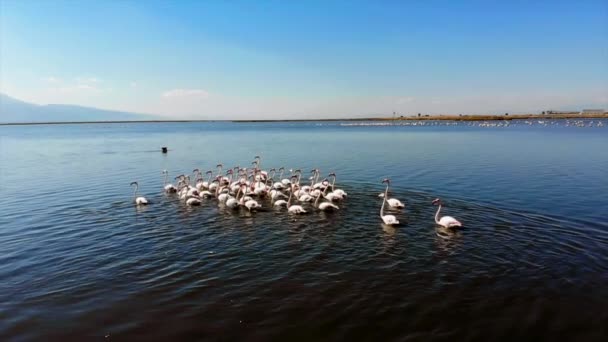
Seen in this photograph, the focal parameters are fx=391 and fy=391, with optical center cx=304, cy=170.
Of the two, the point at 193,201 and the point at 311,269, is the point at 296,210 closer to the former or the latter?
the point at 193,201

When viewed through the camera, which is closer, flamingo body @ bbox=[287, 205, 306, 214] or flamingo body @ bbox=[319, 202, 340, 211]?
flamingo body @ bbox=[287, 205, 306, 214]

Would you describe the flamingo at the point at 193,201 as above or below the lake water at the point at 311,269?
above

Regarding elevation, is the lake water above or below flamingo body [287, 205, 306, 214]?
below

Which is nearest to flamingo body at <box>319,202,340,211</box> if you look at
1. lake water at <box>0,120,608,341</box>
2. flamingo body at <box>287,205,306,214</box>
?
lake water at <box>0,120,608,341</box>

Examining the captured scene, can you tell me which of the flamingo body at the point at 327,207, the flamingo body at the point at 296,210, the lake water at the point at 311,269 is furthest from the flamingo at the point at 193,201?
the flamingo body at the point at 327,207

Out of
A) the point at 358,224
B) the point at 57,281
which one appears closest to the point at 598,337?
the point at 358,224

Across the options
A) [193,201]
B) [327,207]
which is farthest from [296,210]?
[193,201]

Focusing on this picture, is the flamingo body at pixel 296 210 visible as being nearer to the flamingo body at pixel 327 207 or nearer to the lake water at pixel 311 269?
the lake water at pixel 311 269

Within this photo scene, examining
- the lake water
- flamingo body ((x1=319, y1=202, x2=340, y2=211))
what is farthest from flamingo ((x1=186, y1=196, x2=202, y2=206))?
flamingo body ((x1=319, y1=202, x2=340, y2=211))

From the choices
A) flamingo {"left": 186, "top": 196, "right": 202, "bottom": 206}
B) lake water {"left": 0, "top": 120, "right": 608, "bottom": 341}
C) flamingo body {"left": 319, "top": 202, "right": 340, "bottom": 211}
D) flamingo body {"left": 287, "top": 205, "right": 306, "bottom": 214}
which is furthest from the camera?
flamingo {"left": 186, "top": 196, "right": 202, "bottom": 206}

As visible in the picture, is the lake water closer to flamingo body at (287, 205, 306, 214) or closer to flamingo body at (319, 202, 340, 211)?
flamingo body at (287, 205, 306, 214)

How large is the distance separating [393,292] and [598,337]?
4.55 meters

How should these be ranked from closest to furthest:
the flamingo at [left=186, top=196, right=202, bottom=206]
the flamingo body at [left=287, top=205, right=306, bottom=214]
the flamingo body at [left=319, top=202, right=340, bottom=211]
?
the flamingo body at [left=287, top=205, right=306, bottom=214] < the flamingo body at [left=319, top=202, right=340, bottom=211] < the flamingo at [left=186, top=196, right=202, bottom=206]

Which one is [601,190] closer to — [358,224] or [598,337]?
[358,224]
